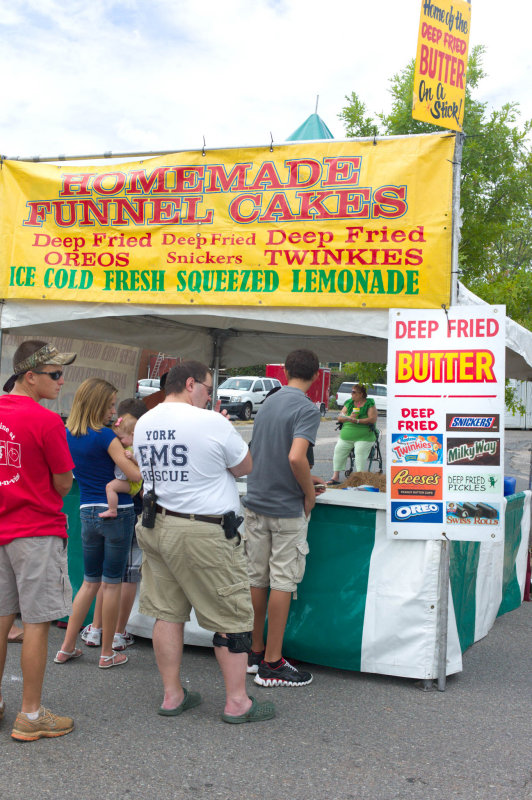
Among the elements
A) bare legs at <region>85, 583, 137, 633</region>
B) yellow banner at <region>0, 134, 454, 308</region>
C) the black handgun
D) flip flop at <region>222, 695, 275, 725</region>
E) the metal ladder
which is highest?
yellow banner at <region>0, 134, 454, 308</region>

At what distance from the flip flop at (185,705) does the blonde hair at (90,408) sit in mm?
1520

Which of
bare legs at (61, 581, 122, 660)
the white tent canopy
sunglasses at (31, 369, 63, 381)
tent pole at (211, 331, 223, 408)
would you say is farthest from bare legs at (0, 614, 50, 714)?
tent pole at (211, 331, 223, 408)

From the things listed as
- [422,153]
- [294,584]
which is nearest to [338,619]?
[294,584]

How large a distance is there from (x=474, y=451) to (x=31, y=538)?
232 cm

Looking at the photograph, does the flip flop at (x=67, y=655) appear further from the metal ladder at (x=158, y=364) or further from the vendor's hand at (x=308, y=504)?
the metal ladder at (x=158, y=364)

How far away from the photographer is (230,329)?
22.1 feet

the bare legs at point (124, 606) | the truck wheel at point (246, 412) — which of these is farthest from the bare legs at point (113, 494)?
the truck wheel at point (246, 412)

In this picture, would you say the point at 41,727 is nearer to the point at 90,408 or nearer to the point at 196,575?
the point at 196,575

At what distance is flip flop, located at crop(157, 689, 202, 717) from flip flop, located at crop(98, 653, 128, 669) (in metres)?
0.67

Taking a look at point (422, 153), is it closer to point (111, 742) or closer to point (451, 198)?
point (451, 198)

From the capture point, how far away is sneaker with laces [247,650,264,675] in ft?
13.3

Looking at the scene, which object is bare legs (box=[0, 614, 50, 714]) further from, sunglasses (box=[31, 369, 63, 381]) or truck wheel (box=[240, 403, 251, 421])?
truck wheel (box=[240, 403, 251, 421])

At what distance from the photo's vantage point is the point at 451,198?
406cm

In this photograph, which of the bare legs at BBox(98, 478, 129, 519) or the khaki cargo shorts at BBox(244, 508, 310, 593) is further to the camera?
the bare legs at BBox(98, 478, 129, 519)
